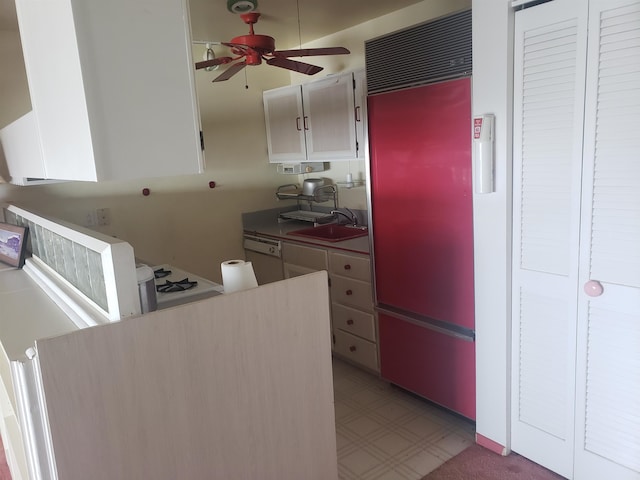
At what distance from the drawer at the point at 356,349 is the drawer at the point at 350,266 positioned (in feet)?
1.39

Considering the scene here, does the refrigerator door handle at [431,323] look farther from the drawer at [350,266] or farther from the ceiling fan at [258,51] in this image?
the ceiling fan at [258,51]

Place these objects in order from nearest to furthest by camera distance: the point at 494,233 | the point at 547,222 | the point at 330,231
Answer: the point at 547,222
the point at 494,233
the point at 330,231

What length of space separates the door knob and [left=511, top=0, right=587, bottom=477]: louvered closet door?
6 cm

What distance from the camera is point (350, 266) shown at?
9.67ft

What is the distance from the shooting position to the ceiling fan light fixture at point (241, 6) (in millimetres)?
2510

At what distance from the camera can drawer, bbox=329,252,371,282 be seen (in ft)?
9.31

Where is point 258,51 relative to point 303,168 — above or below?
above

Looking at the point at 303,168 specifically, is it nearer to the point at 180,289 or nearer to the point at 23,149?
the point at 180,289

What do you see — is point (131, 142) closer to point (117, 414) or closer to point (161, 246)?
point (117, 414)

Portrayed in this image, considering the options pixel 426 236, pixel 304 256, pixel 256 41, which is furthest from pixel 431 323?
pixel 256 41

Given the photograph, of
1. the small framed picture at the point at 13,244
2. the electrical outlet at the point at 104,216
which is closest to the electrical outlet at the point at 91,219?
the electrical outlet at the point at 104,216

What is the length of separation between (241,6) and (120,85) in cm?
171

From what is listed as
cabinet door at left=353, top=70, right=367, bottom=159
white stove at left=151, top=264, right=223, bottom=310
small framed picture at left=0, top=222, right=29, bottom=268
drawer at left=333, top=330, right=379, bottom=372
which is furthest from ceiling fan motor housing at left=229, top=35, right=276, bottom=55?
drawer at left=333, top=330, right=379, bottom=372

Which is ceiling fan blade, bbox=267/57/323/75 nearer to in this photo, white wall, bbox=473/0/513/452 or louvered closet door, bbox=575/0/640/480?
white wall, bbox=473/0/513/452
